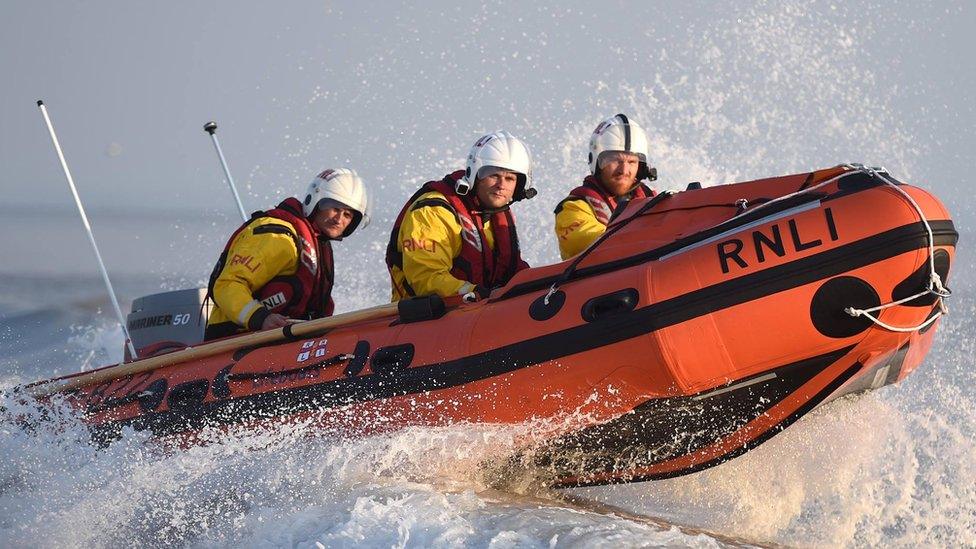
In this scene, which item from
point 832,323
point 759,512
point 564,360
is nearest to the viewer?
point 832,323

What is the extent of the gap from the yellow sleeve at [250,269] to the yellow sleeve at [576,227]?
1.38 meters

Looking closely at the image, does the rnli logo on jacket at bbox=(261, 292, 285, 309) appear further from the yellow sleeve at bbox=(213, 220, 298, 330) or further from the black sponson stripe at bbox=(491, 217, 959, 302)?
the black sponson stripe at bbox=(491, 217, 959, 302)

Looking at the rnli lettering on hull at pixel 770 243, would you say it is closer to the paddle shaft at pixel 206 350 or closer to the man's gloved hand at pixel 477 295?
the man's gloved hand at pixel 477 295

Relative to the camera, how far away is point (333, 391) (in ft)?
16.5

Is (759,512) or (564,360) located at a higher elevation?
(564,360)

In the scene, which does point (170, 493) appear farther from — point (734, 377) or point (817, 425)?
point (817, 425)

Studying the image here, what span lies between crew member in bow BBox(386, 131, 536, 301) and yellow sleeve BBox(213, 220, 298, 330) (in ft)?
1.84

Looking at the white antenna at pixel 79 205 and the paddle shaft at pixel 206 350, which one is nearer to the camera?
the paddle shaft at pixel 206 350

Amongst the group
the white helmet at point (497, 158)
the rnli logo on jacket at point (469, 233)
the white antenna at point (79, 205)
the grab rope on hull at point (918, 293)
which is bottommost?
the grab rope on hull at point (918, 293)

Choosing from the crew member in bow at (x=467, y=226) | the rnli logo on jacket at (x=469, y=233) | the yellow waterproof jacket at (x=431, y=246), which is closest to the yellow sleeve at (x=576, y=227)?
the crew member in bow at (x=467, y=226)

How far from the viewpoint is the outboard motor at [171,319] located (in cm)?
667

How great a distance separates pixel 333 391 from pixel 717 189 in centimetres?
186

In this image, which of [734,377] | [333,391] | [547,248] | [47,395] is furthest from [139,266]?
[734,377]

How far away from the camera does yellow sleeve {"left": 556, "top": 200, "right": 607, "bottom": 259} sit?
18.9 ft
